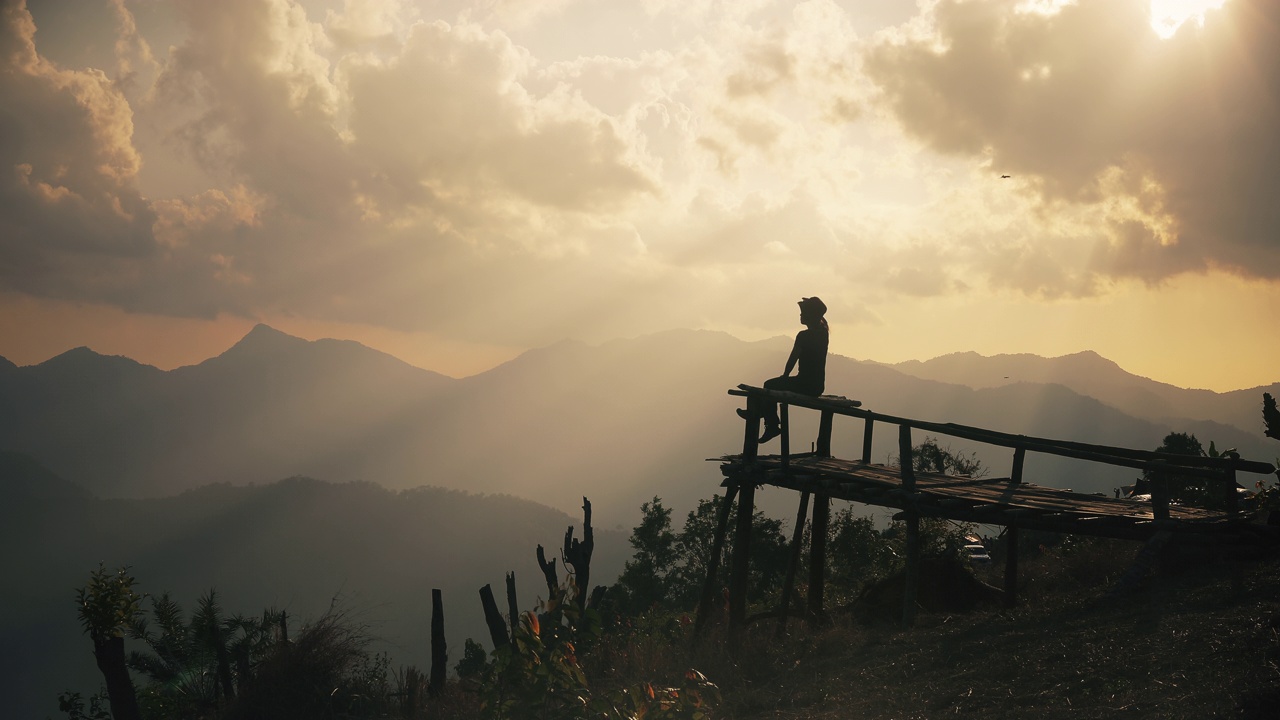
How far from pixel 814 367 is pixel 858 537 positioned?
51.0ft

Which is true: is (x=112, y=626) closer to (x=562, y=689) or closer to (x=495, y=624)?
(x=495, y=624)

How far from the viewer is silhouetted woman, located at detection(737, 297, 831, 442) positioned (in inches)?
505

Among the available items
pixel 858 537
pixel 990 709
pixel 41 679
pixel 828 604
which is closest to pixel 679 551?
pixel 858 537

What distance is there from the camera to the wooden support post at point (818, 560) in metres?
13.9

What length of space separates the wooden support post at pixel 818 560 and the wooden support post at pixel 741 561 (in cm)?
111

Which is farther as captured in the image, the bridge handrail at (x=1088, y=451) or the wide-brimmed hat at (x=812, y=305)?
the wide-brimmed hat at (x=812, y=305)

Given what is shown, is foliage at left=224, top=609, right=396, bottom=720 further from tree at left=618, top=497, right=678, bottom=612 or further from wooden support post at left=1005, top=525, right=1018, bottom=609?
tree at left=618, top=497, right=678, bottom=612

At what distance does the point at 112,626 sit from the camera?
13477mm

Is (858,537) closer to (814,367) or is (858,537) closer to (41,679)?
(814,367)

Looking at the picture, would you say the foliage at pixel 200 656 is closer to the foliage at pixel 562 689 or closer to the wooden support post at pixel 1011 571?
the foliage at pixel 562 689

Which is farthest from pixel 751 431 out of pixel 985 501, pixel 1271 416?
pixel 1271 416

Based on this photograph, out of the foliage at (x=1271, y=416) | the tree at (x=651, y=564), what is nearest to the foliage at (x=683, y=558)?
the tree at (x=651, y=564)

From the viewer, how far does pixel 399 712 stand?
1234 cm

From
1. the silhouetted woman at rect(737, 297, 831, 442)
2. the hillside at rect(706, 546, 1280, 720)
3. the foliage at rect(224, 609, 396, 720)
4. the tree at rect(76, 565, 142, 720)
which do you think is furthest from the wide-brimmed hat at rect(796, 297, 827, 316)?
the tree at rect(76, 565, 142, 720)
